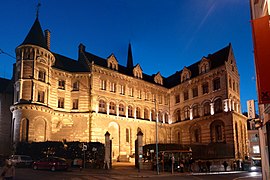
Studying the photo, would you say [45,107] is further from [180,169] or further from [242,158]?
[242,158]

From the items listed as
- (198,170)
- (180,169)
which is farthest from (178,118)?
(180,169)

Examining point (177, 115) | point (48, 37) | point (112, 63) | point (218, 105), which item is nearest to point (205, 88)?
point (218, 105)

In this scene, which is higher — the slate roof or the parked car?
the slate roof

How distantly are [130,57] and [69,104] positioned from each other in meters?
23.6

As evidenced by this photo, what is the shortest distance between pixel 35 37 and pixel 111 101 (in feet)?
51.0

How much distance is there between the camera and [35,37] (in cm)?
4166

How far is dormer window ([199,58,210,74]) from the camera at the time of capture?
48438 millimetres

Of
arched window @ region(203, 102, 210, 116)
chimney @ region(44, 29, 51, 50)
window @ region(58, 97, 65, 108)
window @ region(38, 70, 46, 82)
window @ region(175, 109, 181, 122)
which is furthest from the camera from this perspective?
window @ region(175, 109, 181, 122)

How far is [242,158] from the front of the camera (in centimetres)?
4322

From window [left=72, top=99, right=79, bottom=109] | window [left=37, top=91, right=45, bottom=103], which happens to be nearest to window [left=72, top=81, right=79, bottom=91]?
window [left=72, top=99, right=79, bottom=109]

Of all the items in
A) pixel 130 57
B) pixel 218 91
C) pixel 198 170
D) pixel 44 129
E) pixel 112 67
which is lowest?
pixel 198 170

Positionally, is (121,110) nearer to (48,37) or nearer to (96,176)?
(48,37)

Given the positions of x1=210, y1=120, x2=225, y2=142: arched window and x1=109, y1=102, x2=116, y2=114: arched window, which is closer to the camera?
x1=210, y1=120, x2=225, y2=142: arched window

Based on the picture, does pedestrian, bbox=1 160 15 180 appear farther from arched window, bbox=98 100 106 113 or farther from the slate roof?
the slate roof
